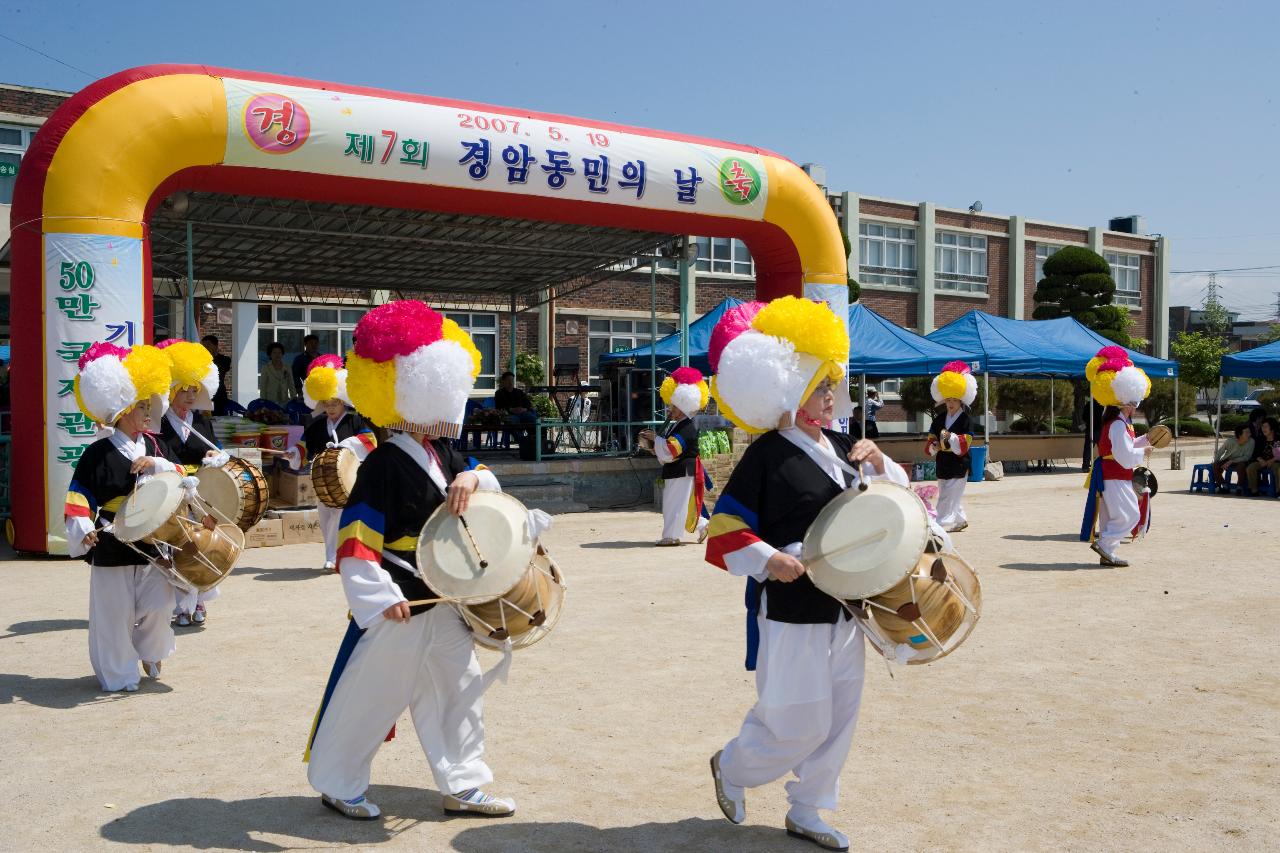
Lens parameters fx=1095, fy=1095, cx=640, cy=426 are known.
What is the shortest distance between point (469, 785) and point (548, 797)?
358 mm

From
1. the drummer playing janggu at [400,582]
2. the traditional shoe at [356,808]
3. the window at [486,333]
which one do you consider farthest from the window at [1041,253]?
the traditional shoe at [356,808]

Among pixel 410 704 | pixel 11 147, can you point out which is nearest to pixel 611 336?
pixel 11 147

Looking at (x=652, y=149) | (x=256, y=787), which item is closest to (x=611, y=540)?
(x=652, y=149)

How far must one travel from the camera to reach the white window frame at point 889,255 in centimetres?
3631

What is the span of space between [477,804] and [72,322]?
8017 mm

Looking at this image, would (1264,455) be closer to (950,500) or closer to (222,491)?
(950,500)

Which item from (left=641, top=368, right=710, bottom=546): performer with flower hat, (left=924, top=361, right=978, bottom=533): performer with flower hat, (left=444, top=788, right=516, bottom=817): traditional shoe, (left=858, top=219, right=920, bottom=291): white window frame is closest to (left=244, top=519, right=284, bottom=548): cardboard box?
(left=641, top=368, right=710, bottom=546): performer with flower hat

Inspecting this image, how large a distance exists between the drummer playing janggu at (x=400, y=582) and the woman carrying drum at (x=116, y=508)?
7.71 ft

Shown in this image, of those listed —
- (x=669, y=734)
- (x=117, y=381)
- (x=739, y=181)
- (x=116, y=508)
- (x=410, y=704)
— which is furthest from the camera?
(x=739, y=181)

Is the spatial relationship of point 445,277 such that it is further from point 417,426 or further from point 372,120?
point 417,426

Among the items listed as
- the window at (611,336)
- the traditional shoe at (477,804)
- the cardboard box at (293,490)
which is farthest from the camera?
the window at (611,336)

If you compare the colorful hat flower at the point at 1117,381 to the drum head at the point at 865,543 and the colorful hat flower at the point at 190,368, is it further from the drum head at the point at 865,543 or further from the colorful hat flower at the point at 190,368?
the colorful hat flower at the point at 190,368

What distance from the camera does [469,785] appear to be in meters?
3.97

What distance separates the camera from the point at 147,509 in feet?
18.3
